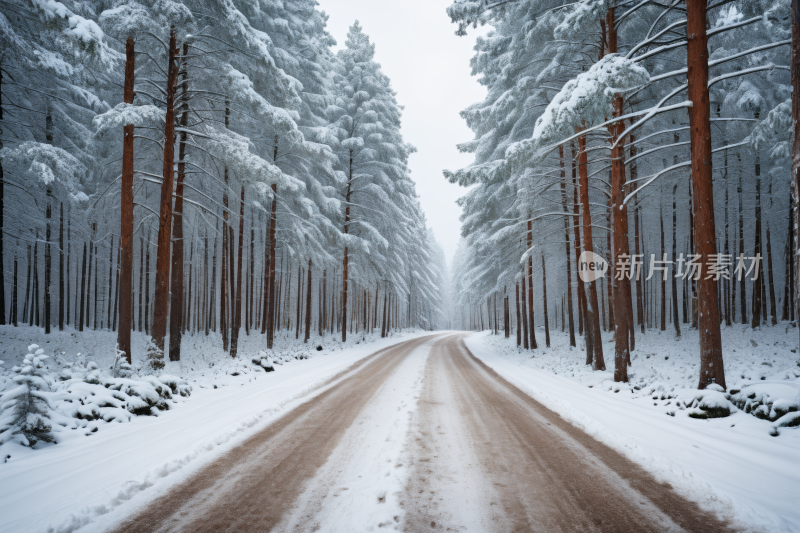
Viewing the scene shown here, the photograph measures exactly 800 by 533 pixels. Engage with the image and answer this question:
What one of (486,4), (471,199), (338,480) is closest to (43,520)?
(338,480)

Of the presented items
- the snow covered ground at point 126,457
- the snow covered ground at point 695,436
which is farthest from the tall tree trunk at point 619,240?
the snow covered ground at point 126,457

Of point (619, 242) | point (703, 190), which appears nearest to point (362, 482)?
point (703, 190)

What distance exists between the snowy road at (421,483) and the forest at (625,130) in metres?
4.75

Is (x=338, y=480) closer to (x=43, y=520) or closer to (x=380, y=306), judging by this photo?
(x=43, y=520)

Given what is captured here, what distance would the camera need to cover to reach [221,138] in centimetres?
1105

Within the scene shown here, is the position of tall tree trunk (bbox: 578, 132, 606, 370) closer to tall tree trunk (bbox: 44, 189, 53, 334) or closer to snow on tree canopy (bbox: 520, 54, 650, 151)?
snow on tree canopy (bbox: 520, 54, 650, 151)

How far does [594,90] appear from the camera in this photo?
7.08m

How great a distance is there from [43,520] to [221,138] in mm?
10518

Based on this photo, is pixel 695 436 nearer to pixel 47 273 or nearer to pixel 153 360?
pixel 153 360

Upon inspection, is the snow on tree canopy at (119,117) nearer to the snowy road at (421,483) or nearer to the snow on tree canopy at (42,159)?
the snow on tree canopy at (42,159)

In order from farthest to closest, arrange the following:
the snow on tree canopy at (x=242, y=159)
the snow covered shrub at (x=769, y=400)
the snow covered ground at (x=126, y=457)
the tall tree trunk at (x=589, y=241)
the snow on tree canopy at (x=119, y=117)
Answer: the tall tree trunk at (x=589, y=241)
the snow on tree canopy at (x=242, y=159)
the snow on tree canopy at (x=119, y=117)
the snow covered shrub at (x=769, y=400)
the snow covered ground at (x=126, y=457)

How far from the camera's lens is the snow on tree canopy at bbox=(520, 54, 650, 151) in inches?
277

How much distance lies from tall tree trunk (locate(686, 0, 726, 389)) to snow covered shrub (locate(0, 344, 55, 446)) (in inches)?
438

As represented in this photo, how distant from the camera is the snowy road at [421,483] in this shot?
2967 mm
